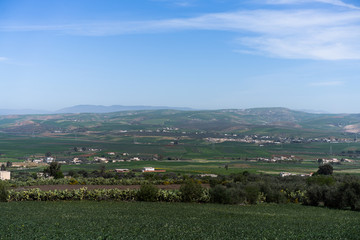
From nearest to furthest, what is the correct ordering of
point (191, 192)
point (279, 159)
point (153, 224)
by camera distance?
point (153, 224)
point (191, 192)
point (279, 159)

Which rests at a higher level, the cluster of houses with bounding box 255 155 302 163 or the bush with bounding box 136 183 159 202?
the bush with bounding box 136 183 159 202

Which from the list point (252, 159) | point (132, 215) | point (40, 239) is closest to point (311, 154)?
point (252, 159)

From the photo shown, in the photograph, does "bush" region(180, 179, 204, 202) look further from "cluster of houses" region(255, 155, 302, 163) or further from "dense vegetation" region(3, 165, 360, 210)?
"cluster of houses" region(255, 155, 302, 163)

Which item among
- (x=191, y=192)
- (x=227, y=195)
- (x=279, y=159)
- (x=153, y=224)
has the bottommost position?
(x=279, y=159)

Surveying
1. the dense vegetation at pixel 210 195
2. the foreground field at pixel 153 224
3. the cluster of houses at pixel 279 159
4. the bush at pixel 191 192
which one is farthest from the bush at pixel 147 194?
the cluster of houses at pixel 279 159

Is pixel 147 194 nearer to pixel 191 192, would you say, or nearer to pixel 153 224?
pixel 191 192

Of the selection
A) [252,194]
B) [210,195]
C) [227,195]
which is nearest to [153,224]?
[227,195]

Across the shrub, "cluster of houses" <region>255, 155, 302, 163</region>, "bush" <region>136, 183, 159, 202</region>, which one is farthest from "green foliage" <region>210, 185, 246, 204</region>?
"cluster of houses" <region>255, 155, 302, 163</region>

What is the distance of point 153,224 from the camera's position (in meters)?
18.5

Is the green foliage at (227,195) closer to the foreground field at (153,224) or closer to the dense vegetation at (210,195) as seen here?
the dense vegetation at (210,195)

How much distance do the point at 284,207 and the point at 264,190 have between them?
397 centimetres

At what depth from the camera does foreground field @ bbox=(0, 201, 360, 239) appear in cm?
1555

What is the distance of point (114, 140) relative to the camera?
140 metres

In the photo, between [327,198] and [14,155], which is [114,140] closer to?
[14,155]
